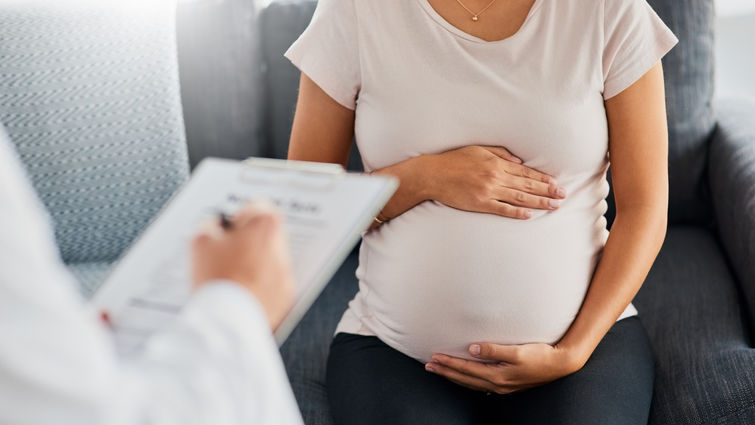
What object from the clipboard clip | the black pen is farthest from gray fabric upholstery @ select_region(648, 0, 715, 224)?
the black pen

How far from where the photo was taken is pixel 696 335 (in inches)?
47.5

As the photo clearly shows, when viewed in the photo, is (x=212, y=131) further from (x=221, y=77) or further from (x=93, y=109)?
(x=93, y=109)

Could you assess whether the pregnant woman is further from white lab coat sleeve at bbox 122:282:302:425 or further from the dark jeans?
white lab coat sleeve at bbox 122:282:302:425

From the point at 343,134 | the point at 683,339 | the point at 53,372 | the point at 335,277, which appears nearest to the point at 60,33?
the point at 343,134

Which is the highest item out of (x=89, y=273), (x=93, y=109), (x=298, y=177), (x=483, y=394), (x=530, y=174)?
(x=298, y=177)

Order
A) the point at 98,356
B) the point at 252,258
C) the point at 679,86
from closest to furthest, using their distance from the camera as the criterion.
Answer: the point at 98,356, the point at 252,258, the point at 679,86

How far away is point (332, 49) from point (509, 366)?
21.9 inches

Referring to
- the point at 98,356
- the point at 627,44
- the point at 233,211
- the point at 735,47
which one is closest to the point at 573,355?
the point at 627,44

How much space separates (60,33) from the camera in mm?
1368

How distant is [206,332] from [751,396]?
0.83m

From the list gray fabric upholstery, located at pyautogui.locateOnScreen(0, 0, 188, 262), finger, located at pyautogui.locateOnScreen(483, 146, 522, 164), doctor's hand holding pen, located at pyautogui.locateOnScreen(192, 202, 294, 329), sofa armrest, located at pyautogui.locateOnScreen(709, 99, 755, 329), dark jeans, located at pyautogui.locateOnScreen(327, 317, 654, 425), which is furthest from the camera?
gray fabric upholstery, located at pyautogui.locateOnScreen(0, 0, 188, 262)

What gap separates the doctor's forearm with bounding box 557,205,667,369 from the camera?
1023 mm

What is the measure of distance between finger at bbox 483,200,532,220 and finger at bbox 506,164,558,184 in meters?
0.06

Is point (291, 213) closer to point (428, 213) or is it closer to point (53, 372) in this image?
point (53, 372)
